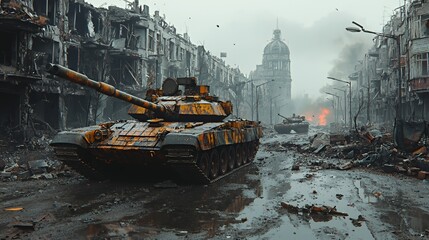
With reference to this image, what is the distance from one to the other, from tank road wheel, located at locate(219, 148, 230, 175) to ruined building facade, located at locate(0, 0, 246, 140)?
11214 millimetres

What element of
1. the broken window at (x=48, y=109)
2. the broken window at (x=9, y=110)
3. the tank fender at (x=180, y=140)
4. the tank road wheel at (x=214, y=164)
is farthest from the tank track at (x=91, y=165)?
the broken window at (x=48, y=109)

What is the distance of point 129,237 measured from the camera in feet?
18.1

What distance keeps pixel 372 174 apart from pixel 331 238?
719 centimetres

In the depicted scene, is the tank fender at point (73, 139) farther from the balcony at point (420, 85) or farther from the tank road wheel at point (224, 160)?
the balcony at point (420, 85)

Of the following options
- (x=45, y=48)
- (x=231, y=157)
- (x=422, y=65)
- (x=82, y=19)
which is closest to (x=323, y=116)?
(x=422, y=65)

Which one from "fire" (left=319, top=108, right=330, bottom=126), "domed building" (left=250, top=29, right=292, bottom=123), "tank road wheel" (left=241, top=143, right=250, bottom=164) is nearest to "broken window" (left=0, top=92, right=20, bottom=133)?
"tank road wheel" (left=241, top=143, right=250, bottom=164)

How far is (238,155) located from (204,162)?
3278 millimetres

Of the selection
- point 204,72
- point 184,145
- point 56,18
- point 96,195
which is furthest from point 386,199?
point 204,72

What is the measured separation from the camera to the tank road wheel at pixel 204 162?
9.39m

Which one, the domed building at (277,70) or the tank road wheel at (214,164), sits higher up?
the domed building at (277,70)

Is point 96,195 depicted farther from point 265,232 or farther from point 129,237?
point 265,232

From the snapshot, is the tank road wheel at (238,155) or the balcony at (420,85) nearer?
the tank road wheel at (238,155)

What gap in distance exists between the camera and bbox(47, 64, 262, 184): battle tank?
8.52 meters

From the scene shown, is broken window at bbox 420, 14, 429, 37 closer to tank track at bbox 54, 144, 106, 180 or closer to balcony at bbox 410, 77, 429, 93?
balcony at bbox 410, 77, 429, 93
